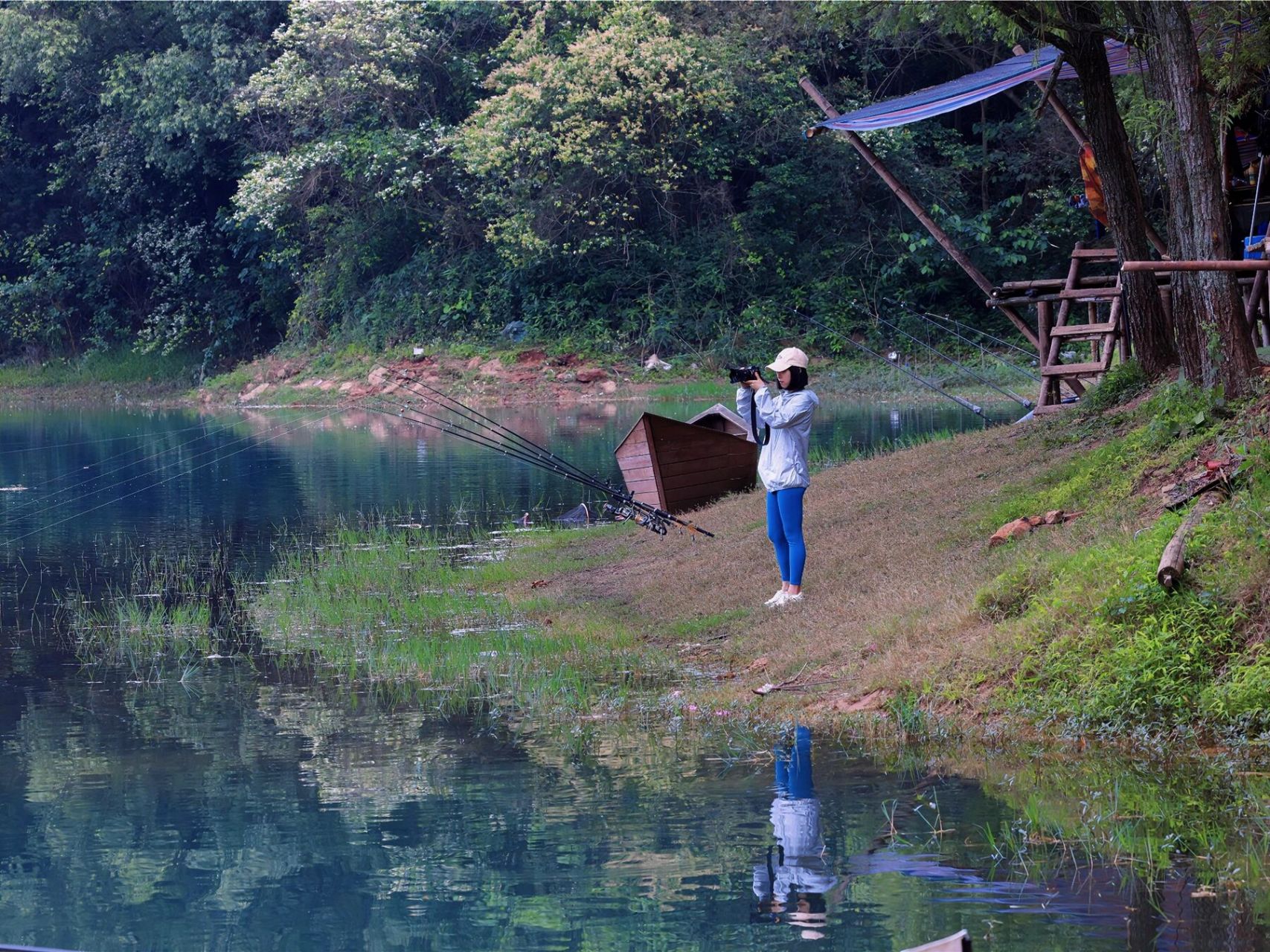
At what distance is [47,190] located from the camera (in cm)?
4022

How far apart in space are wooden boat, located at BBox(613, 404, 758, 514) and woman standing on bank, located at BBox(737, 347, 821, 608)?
15.8 ft

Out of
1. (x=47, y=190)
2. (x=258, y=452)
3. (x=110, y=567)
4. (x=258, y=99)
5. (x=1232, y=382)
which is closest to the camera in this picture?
(x=1232, y=382)

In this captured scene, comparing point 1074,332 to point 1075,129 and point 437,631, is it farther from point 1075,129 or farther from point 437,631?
point 437,631

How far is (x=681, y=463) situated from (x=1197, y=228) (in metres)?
6.54

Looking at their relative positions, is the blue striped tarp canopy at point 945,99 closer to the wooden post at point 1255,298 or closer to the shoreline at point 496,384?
the wooden post at point 1255,298

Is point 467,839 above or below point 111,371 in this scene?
below

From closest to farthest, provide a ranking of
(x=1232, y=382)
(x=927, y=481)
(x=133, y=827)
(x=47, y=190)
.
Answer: (x=133, y=827) → (x=1232, y=382) → (x=927, y=481) → (x=47, y=190)

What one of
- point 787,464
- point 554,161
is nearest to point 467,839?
point 787,464

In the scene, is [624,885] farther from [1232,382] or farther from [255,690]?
[1232,382]

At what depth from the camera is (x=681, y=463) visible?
48.6 feet

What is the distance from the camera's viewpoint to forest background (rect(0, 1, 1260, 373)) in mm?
30391

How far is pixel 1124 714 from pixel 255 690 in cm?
520

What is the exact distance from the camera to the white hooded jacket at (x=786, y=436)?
366 inches

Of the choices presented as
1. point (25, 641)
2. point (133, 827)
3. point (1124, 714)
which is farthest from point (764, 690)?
point (25, 641)
